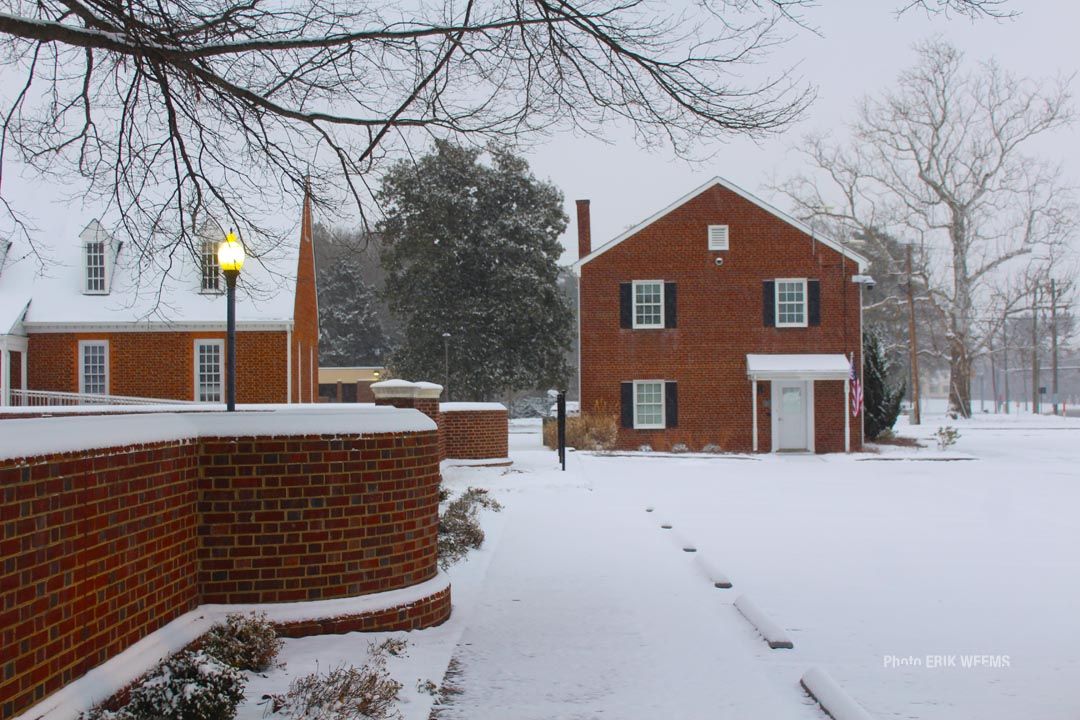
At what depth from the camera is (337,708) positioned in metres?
4.29

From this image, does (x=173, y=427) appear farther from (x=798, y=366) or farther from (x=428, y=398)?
(x=798, y=366)

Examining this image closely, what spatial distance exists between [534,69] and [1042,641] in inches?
252

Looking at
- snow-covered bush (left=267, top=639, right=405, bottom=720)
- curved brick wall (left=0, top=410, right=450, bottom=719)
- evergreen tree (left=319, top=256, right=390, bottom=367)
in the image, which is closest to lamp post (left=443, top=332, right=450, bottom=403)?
evergreen tree (left=319, top=256, right=390, bottom=367)

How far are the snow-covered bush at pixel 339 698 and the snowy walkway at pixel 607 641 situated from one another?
36cm

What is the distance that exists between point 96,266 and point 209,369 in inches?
171

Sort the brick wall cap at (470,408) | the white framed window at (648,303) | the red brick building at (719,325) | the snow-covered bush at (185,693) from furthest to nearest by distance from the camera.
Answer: the white framed window at (648,303) < the red brick building at (719,325) < the brick wall cap at (470,408) < the snow-covered bush at (185,693)

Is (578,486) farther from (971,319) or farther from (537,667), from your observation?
(971,319)

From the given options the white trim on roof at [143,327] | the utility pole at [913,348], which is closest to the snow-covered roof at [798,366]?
the utility pole at [913,348]

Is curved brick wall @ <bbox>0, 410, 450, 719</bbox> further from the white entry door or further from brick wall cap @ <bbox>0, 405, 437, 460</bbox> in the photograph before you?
the white entry door

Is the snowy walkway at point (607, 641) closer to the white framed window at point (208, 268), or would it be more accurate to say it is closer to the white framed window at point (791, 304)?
the white framed window at point (208, 268)

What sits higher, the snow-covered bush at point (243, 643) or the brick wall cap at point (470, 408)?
the brick wall cap at point (470, 408)

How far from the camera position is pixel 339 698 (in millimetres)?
4367

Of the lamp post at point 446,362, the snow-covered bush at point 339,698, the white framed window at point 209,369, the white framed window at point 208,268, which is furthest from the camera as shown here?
the lamp post at point 446,362

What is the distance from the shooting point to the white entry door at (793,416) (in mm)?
26312
